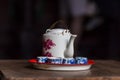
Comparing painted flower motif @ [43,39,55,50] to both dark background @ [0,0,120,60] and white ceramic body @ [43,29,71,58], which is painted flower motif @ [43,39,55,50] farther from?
dark background @ [0,0,120,60]

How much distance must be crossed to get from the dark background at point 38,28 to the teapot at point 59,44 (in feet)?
6.30

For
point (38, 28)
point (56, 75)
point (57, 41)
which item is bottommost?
point (56, 75)

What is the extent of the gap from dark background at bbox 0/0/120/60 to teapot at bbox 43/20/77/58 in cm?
192

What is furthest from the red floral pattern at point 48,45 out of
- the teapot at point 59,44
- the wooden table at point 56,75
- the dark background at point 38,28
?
the dark background at point 38,28

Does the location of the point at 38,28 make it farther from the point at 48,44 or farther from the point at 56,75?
the point at 56,75

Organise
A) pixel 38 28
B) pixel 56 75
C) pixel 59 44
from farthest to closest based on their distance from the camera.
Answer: pixel 38 28 < pixel 59 44 < pixel 56 75

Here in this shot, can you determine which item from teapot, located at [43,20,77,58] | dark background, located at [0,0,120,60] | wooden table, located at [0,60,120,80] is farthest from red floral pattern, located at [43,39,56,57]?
dark background, located at [0,0,120,60]

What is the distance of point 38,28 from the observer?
342 cm

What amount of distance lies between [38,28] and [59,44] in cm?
198

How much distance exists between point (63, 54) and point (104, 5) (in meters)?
2.03

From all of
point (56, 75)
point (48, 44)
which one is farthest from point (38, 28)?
point (56, 75)

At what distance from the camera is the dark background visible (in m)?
3.40

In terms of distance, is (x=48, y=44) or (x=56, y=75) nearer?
(x=56, y=75)

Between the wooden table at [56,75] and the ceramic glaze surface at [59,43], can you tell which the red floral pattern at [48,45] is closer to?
the ceramic glaze surface at [59,43]
